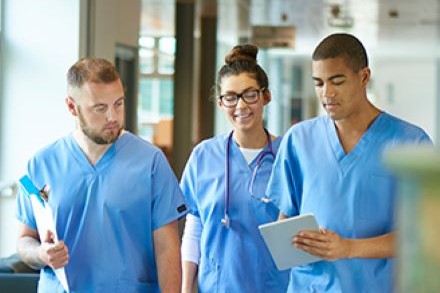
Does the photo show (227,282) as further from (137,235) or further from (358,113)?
(358,113)

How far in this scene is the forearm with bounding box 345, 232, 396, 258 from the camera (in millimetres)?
2191

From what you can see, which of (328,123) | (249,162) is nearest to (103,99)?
(328,123)

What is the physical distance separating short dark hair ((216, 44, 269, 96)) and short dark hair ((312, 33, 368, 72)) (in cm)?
68

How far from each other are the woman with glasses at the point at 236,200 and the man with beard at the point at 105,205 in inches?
19.7

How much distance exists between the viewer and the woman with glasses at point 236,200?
9.61 feet

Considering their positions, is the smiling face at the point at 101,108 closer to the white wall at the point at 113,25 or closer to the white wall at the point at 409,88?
the white wall at the point at 113,25

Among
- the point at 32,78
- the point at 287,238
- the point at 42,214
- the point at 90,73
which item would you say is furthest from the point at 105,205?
the point at 32,78

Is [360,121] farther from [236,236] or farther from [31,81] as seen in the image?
[31,81]

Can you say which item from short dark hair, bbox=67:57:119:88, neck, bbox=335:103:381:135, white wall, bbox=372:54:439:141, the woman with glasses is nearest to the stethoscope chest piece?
the woman with glasses

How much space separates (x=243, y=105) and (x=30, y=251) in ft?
3.00

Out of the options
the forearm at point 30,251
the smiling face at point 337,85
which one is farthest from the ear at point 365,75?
the forearm at point 30,251

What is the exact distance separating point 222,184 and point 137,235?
65 cm

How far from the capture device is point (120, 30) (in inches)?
260

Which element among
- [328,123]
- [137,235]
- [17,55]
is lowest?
[137,235]
